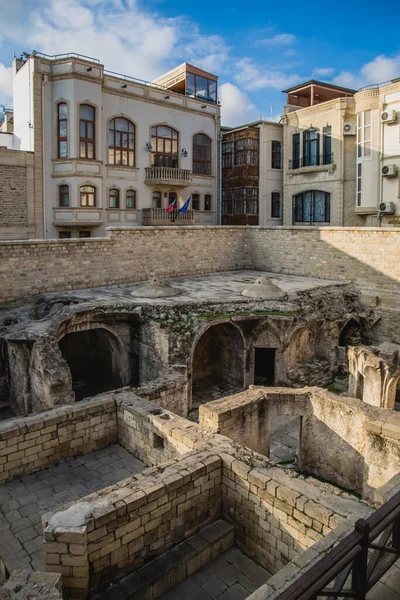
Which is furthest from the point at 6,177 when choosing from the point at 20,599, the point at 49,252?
the point at 20,599

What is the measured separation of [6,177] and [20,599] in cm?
2397

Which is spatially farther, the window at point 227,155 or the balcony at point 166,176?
the window at point 227,155

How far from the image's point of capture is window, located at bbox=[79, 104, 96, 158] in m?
26.2

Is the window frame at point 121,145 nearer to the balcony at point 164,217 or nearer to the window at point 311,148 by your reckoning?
the balcony at point 164,217

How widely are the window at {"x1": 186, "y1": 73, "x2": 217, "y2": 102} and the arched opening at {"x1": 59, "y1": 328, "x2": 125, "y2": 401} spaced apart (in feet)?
65.1

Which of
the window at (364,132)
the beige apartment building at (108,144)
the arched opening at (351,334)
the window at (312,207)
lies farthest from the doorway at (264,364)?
the window at (364,132)

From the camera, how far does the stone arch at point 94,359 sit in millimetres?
18056

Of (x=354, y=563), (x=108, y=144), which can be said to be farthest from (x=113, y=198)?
(x=354, y=563)

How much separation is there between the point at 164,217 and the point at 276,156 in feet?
31.6

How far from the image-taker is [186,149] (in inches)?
1251

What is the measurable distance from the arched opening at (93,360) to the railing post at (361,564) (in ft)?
A: 51.3

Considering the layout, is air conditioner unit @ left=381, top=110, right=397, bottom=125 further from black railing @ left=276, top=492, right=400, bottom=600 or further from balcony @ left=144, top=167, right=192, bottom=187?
black railing @ left=276, top=492, right=400, bottom=600

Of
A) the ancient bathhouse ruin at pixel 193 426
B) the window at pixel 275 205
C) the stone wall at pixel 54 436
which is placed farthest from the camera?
the window at pixel 275 205

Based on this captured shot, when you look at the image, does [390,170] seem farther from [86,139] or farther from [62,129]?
[62,129]
